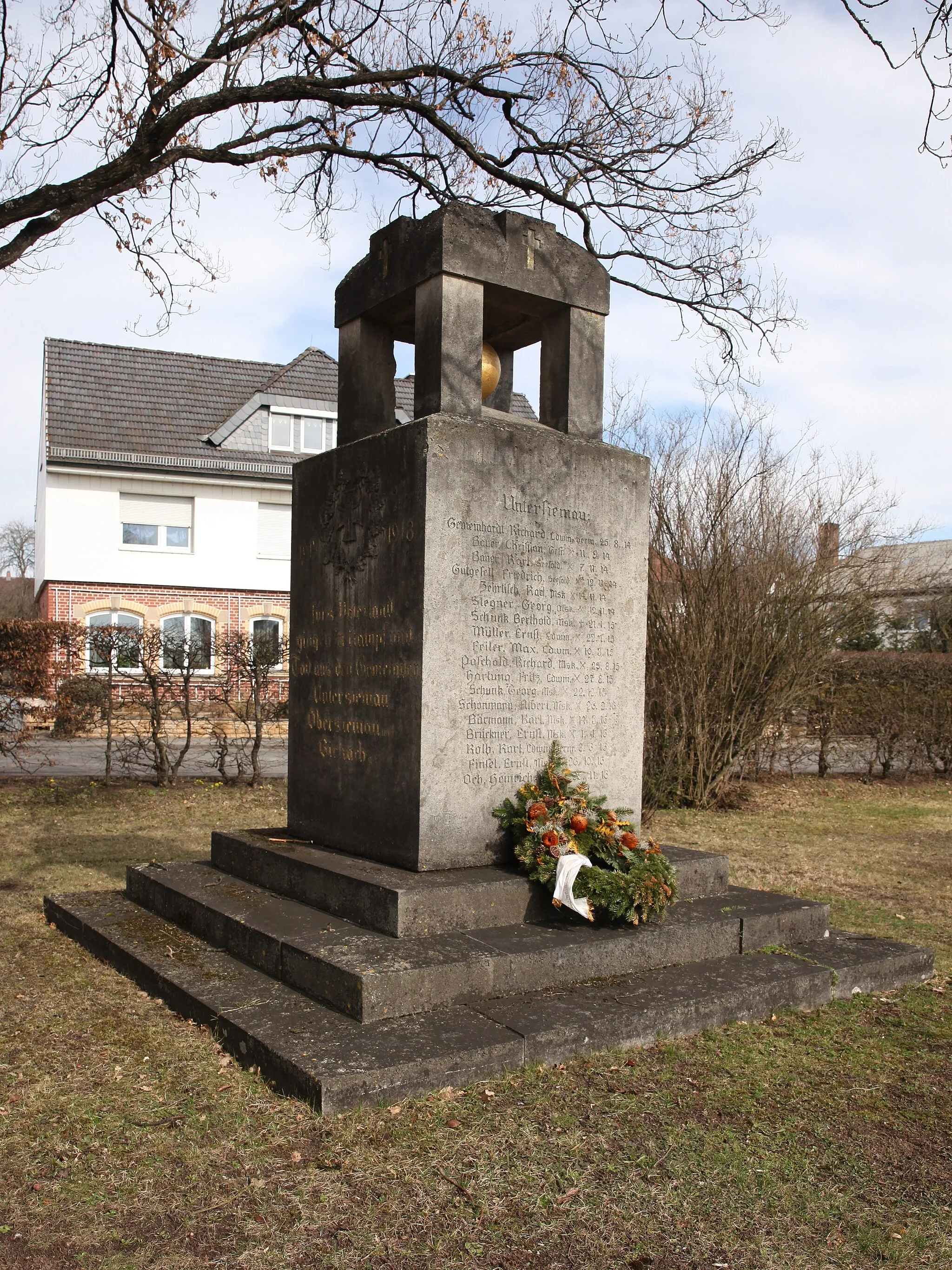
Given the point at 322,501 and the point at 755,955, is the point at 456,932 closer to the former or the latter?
the point at 755,955

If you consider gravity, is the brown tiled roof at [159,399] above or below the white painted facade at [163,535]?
above

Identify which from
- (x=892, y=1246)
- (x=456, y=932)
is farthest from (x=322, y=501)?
(x=892, y=1246)

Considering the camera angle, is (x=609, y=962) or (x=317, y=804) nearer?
(x=609, y=962)

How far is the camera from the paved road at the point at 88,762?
12.7 meters

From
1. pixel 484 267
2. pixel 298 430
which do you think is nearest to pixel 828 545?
pixel 484 267

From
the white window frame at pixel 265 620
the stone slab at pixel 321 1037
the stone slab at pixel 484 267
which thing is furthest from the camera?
the white window frame at pixel 265 620

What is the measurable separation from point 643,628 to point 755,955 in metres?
1.75

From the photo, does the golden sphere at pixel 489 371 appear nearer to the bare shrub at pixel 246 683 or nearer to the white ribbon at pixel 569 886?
the white ribbon at pixel 569 886

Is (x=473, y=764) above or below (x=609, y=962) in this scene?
above

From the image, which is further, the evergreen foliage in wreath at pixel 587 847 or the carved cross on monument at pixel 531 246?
the carved cross on monument at pixel 531 246

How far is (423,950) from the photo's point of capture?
13.8ft

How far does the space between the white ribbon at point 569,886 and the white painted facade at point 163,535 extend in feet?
64.3

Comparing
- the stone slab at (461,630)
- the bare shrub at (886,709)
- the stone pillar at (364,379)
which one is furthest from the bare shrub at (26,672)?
the bare shrub at (886,709)

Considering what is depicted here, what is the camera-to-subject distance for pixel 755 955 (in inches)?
193
